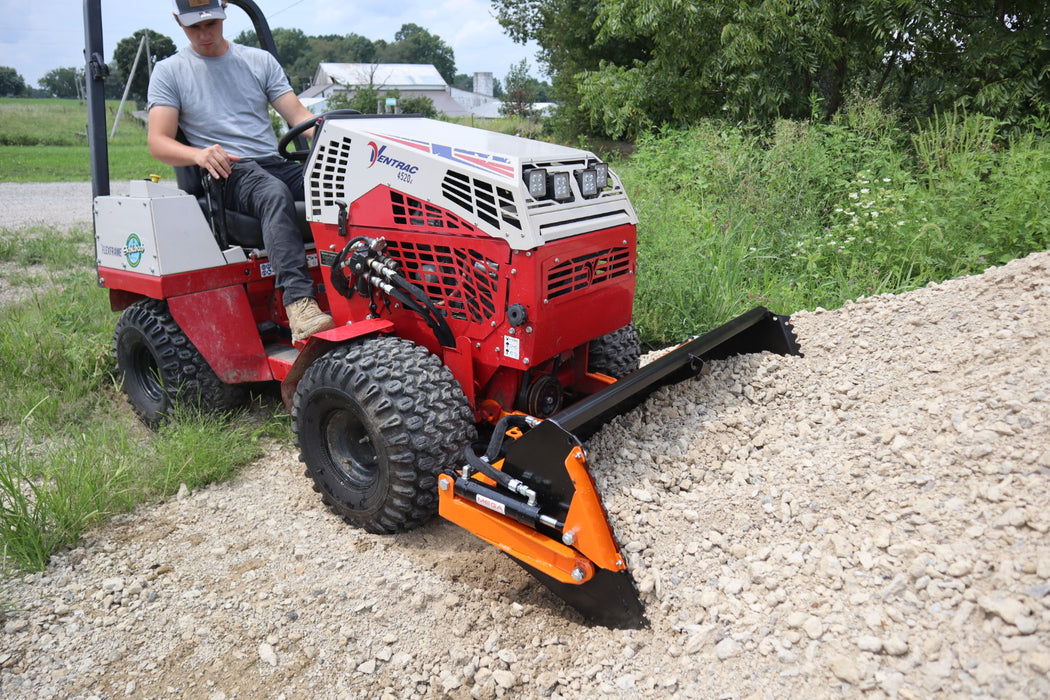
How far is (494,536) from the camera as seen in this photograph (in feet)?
8.41

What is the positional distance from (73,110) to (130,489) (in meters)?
45.2

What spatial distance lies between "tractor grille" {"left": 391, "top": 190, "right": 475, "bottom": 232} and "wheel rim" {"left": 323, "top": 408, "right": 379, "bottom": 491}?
32.9 inches

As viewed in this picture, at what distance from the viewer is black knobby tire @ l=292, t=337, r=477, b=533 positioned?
2.82m

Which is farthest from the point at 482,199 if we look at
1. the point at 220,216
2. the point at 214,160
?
the point at 220,216

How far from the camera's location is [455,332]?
3084 millimetres

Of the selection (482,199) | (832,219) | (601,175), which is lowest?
(832,219)

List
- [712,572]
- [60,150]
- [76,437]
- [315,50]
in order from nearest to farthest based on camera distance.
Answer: [712,572] → [76,437] → [60,150] → [315,50]

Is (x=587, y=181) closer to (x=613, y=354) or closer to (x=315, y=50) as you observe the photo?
(x=613, y=354)

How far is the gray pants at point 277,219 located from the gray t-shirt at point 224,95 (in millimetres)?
255

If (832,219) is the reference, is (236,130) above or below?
above

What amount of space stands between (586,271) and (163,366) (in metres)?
2.28

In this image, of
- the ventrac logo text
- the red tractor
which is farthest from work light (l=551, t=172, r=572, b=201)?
the ventrac logo text

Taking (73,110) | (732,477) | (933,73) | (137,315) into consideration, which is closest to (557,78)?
(933,73)

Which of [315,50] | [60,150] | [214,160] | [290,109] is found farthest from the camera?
[315,50]
